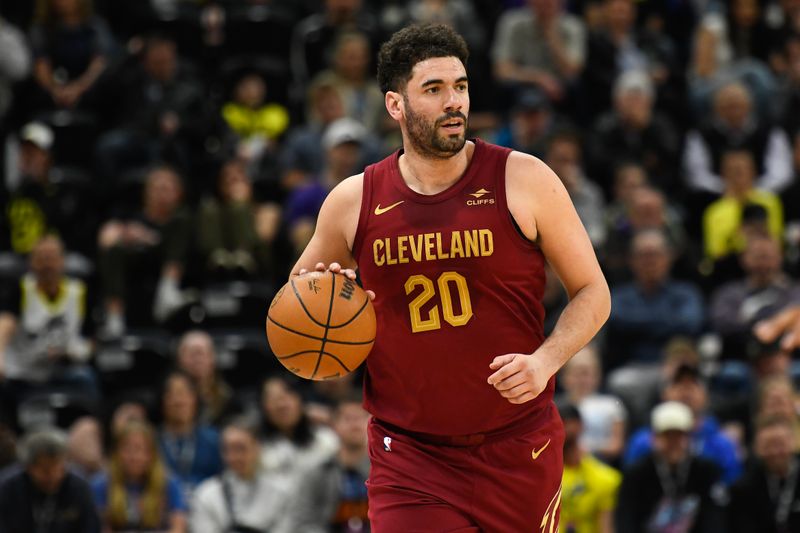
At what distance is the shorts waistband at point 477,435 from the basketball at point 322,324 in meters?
0.37

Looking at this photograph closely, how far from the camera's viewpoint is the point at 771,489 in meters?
9.55

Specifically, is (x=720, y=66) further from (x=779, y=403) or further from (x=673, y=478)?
(x=673, y=478)

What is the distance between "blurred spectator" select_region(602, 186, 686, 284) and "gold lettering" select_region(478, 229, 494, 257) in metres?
6.98

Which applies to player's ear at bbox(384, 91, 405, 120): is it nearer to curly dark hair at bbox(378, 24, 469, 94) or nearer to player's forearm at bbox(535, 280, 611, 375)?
curly dark hair at bbox(378, 24, 469, 94)

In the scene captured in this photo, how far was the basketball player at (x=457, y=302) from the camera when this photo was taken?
16.9 ft

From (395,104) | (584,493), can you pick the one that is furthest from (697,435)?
(395,104)

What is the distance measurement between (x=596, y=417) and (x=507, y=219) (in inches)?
216

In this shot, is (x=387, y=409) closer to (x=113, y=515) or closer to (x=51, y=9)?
(x=113, y=515)

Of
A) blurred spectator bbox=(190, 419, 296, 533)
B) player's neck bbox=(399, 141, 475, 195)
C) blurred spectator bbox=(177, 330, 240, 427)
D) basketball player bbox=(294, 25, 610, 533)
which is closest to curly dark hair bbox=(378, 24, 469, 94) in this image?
basketball player bbox=(294, 25, 610, 533)

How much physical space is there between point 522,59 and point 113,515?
6.82m

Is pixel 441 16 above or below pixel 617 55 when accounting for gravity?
above

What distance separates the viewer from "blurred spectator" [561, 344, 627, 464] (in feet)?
34.0

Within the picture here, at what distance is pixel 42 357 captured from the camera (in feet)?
37.2

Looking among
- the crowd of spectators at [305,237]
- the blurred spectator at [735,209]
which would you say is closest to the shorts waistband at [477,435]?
the crowd of spectators at [305,237]
